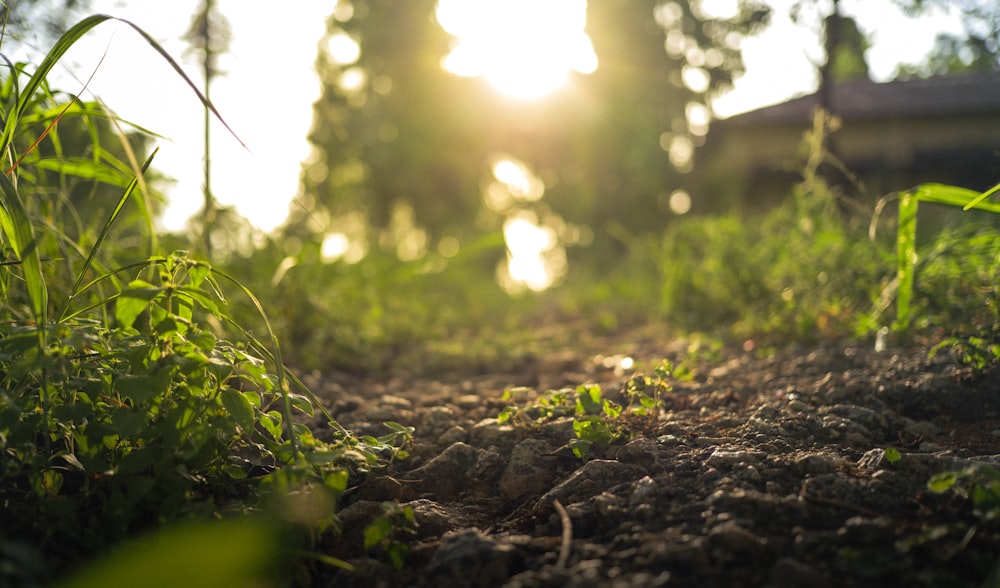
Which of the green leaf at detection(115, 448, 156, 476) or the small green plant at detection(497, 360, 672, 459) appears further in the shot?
the small green plant at detection(497, 360, 672, 459)

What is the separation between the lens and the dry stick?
1227mm

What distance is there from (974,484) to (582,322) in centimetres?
381

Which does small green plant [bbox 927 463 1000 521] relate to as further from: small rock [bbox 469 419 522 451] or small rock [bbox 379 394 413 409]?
small rock [bbox 379 394 413 409]

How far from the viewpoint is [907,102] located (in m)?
12.5

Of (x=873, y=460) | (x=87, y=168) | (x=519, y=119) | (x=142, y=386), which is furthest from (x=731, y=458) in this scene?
(x=519, y=119)

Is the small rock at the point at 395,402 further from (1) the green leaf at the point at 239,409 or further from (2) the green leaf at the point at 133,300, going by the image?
(2) the green leaf at the point at 133,300

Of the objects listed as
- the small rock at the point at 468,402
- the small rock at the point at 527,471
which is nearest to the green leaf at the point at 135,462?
the small rock at the point at 527,471

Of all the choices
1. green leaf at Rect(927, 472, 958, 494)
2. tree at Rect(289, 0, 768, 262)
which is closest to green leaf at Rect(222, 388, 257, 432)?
green leaf at Rect(927, 472, 958, 494)

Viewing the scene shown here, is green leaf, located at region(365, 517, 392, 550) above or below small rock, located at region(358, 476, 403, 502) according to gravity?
above

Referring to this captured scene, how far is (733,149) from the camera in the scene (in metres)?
13.2

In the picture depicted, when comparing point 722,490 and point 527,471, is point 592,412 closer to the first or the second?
point 527,471

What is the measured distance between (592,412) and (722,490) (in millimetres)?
607

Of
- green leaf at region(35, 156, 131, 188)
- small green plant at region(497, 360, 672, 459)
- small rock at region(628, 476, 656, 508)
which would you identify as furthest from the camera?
green leaf at region(35, 156, 131, 188)

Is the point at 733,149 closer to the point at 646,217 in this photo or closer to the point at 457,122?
the point at 646,217
